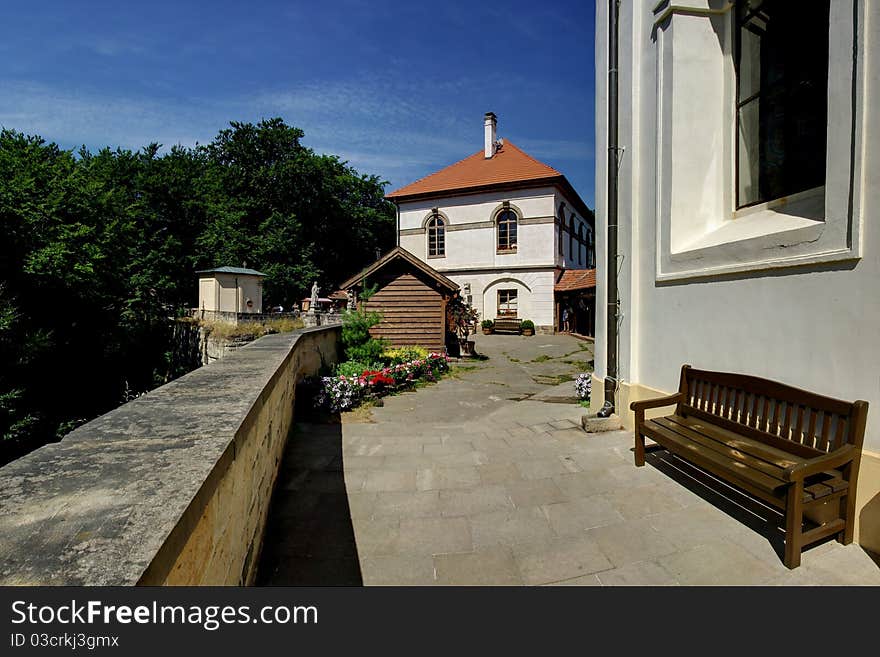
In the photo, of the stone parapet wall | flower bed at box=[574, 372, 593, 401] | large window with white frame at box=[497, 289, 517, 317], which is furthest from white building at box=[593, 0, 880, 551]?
large window with white frame at box=[497, 289, 517, 317]

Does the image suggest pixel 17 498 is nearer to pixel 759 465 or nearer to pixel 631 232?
pixel 759 465

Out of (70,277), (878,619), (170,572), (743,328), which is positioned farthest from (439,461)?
(70,277)

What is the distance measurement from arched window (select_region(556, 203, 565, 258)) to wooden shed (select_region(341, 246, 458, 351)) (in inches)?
652

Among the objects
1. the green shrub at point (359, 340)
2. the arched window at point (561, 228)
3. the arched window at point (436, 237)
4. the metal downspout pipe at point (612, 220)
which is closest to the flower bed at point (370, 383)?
the green shrub at point (359, 340)

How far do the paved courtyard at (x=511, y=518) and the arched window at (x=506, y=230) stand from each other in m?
24.2

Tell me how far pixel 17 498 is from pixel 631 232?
6.20 m

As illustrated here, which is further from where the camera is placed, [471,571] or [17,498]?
[471,571]

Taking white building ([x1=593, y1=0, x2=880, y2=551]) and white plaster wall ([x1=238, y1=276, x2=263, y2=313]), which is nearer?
white building ([x1=593, y1=0, x2=880, y2=551])

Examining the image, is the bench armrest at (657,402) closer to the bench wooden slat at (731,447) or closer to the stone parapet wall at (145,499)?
the bench wooden slat at (731,447)

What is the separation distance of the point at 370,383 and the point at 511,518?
17.1ft

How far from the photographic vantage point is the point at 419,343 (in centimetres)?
1480

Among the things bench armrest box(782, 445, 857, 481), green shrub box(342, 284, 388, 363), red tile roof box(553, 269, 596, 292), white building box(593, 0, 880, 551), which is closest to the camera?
bench armrest box(782, 445, 857, 481)

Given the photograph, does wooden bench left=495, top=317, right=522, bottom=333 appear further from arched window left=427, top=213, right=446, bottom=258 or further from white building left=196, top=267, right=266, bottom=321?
white building left=196, top=267, right=266, bottom=321

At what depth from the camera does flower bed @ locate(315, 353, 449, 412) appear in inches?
289
